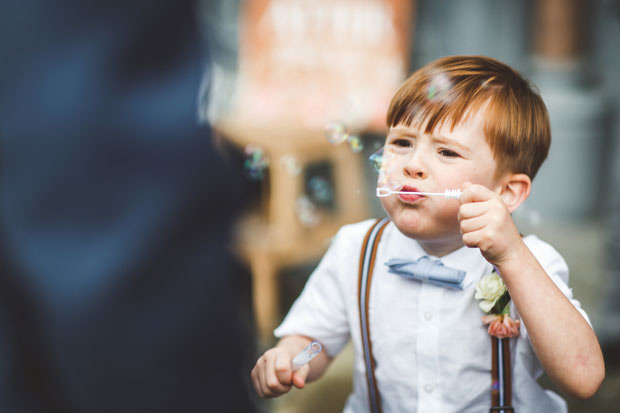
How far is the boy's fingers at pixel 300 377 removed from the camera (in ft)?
2.65

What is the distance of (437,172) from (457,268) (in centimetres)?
15

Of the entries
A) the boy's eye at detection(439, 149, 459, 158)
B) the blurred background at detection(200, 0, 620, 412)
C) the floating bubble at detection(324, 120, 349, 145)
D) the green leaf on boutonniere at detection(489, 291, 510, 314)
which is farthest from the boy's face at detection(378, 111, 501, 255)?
the blurred background at detection(200, 0, 620, 412)

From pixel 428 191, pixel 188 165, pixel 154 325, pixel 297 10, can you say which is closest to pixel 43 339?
pixel 154 325

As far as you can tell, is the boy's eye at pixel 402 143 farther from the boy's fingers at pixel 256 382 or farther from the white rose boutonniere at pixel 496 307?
the boy's fingers at pixel 256 382

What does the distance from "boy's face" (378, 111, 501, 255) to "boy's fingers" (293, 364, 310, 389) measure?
0.23m

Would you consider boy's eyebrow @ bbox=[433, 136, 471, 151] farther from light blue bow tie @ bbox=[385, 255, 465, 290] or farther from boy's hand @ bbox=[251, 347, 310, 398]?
boy's hand @ bbox=[251, 347, 310, 398]

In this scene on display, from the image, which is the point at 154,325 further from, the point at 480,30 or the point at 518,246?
the point at 480,30

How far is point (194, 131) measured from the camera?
0.61 meters

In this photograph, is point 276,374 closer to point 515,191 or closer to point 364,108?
point 515,191

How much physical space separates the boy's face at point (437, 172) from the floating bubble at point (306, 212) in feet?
3.77

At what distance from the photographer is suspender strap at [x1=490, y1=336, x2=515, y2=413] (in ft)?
2.69

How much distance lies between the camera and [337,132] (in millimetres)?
1022

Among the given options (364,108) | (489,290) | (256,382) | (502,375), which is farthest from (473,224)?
(364,108)

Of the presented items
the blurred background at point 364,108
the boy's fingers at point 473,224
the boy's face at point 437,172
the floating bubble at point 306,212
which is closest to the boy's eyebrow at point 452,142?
the boy's face at point 437,172
